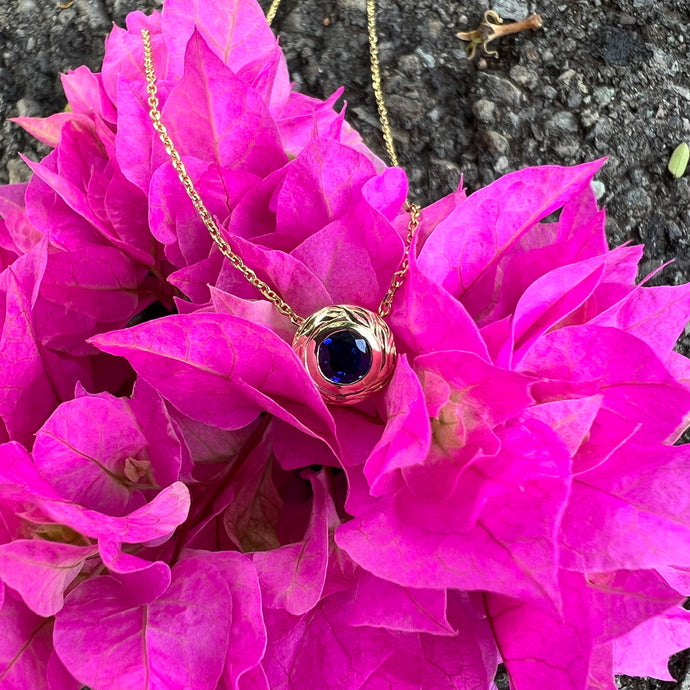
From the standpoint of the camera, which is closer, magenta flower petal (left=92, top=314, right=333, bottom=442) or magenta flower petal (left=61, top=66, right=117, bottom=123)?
magenta flower petal (left=92, top=314, right=333, bottom=442)

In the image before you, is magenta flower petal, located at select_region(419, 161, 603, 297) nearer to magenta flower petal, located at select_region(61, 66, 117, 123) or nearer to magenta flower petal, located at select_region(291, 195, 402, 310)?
magenta flower petal, located at select_region(291, 195, 402, 310)

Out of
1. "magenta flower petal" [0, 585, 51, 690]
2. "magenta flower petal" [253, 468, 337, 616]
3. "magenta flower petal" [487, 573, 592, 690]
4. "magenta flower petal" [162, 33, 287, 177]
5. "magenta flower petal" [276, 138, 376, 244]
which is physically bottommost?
"magenta flower petal" [487, 573, 592, 690]

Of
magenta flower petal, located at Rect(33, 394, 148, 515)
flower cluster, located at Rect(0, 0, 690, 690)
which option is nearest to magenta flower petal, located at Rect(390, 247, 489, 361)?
flower cluster, located at Rect(0, 0, 690, 690)

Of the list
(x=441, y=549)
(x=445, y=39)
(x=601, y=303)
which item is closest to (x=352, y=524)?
(x=441, y=549)

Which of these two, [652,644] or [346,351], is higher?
[346,351]

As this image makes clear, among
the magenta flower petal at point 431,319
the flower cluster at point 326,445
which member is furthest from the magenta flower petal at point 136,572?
the magenta flower petal at point 431,319

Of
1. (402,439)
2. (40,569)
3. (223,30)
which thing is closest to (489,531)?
(402,439)

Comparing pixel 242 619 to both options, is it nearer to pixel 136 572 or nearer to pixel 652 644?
pixel 136 572

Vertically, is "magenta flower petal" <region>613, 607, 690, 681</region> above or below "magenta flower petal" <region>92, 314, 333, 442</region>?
below
